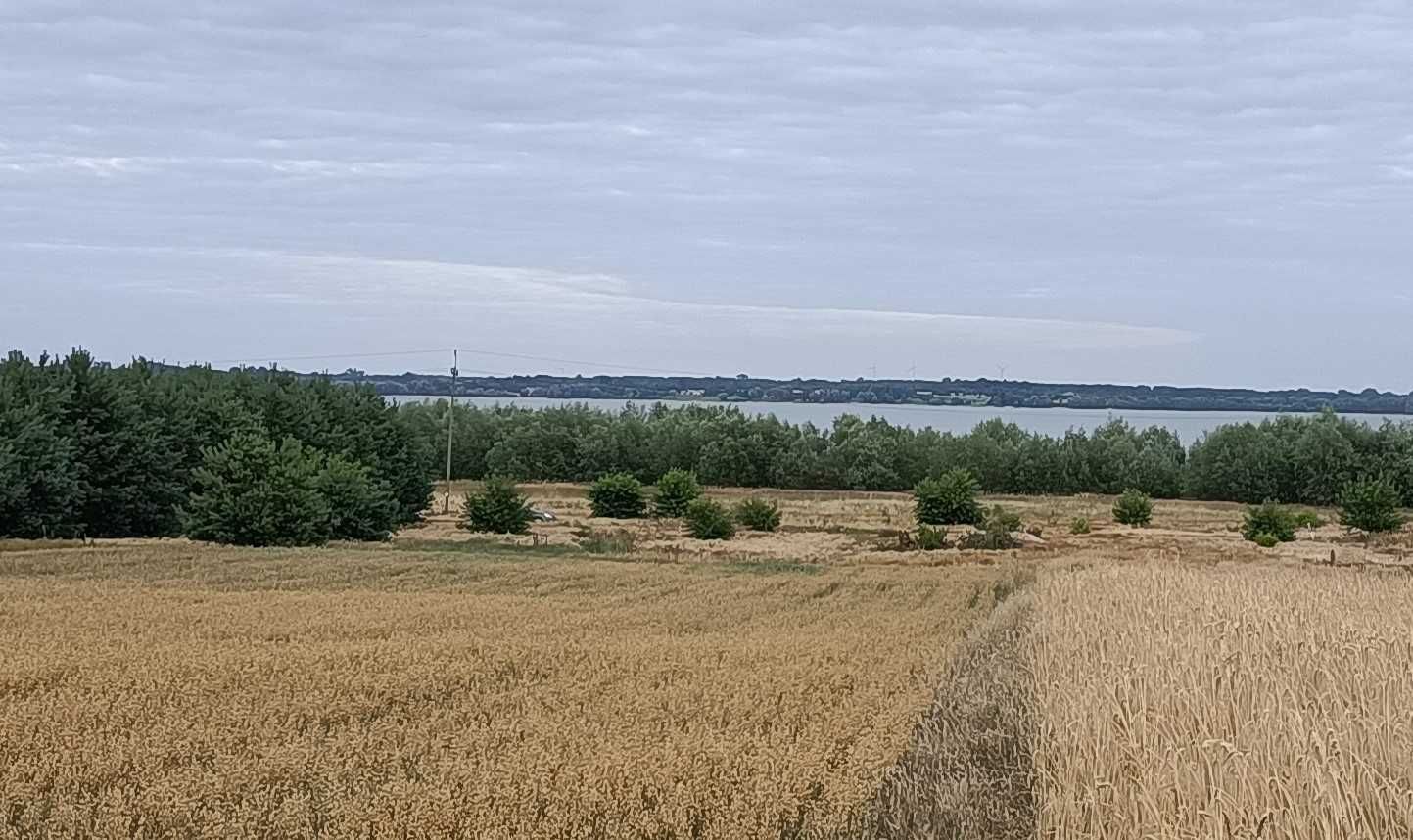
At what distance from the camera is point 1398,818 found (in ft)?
21.5

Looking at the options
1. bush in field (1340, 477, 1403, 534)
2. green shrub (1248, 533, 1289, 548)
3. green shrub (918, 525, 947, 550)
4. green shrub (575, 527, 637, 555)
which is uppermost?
bush in field (1340, 477, 1403, 534)

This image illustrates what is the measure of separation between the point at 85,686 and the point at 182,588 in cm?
1004

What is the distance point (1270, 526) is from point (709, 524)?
55.8 ft

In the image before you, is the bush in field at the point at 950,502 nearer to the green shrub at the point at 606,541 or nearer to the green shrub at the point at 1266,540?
the green shrub at the point at 1266,540

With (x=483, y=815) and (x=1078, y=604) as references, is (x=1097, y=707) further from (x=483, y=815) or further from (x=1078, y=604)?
(x=1078, y=604)

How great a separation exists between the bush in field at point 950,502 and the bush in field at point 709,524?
8117 mm

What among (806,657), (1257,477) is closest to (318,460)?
(806,657)

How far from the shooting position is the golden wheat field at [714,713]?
7828 millimetres

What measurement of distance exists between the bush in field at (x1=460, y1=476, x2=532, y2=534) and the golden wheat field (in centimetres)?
2358

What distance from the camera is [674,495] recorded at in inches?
2136

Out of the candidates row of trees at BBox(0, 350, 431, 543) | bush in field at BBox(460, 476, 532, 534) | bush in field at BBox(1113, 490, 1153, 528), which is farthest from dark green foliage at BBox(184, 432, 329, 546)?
bush in field at BBox(1113, 490, 1153, 528)

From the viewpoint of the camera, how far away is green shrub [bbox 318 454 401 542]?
128 feet

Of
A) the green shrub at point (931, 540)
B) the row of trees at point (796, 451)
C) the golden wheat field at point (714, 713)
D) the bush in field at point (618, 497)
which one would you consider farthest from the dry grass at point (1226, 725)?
the row of trees at point (796, 451)

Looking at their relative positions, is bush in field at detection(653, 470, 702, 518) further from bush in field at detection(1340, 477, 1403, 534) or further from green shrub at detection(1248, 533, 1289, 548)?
bush in field at detection(1340, 477, 1403, 534)
